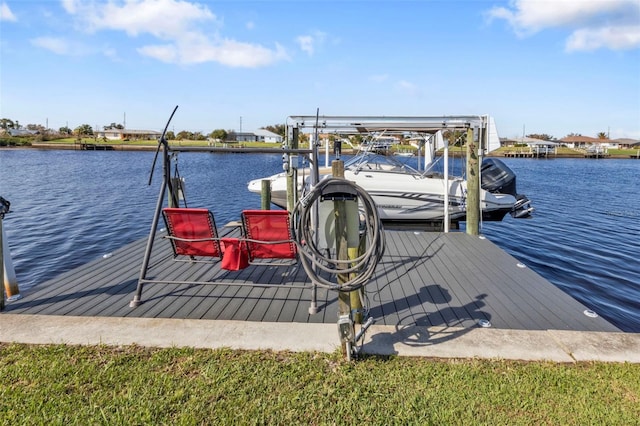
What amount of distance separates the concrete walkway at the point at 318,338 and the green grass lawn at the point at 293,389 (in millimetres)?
121

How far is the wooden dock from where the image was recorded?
3803 mm

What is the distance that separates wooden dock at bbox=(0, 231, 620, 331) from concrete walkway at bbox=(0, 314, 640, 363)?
0.83ft

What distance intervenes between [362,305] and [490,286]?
2.10m

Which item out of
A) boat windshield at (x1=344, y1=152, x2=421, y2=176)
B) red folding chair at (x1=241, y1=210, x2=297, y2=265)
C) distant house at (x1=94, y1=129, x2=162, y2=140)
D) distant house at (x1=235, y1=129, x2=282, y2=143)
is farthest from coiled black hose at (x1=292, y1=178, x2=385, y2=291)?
distant house at (x1=94, y1=129, x2=162, y2=140)

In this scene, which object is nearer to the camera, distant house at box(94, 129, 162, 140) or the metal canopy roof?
the metal canopy roof

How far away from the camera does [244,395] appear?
2514mm

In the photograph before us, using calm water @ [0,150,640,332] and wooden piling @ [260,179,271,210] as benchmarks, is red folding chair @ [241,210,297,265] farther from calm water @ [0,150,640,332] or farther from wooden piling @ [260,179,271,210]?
calm water @ [0,150,640,332]

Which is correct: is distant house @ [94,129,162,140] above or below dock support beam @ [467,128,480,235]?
above

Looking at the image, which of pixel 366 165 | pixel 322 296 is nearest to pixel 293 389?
pixel 322 296

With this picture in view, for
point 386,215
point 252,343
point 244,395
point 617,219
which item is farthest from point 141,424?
point 617,219

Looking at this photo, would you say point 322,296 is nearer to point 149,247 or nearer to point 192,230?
point 192,230

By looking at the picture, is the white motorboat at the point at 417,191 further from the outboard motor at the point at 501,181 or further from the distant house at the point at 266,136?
the distant house at the point at 266,136

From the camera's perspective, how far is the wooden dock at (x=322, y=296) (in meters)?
3.80

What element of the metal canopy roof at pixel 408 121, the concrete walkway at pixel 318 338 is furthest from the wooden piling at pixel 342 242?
the metal canopy roof at pixel 408 121
